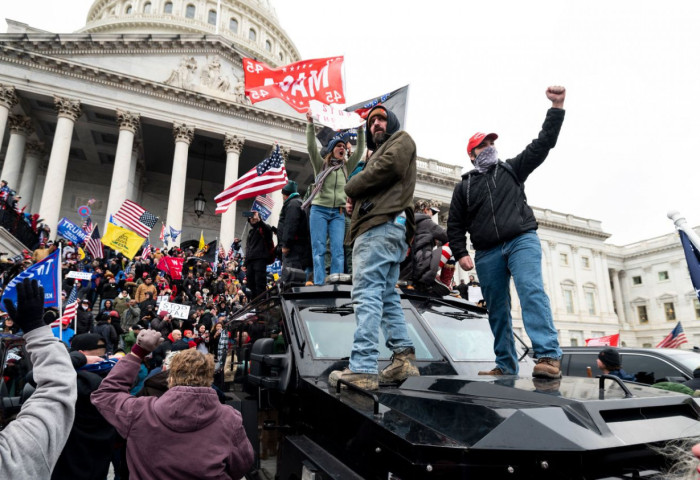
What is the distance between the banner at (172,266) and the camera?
17.0 m

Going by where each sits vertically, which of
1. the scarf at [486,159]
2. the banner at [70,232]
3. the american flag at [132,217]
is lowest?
the scarf at [486,159]

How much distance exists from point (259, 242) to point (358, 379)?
15.8 ft

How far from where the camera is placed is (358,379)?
106 inches

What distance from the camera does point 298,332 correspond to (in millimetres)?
3309

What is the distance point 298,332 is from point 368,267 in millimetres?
762

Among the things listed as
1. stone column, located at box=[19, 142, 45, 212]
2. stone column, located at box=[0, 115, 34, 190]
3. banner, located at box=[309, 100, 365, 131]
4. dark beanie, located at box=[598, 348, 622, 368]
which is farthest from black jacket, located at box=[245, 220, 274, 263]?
stone column, located at box=[19, 142, 45, 212]

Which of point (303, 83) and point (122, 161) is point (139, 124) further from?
point (303, 83)

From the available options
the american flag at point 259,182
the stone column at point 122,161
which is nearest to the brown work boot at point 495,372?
the american flag at point 259,182

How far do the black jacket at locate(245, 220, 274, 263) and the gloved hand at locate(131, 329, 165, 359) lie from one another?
3982mm

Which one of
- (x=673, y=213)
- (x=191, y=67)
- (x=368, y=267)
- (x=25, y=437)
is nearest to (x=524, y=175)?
(x=368, y=267)

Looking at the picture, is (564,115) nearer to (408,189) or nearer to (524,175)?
(524,175)

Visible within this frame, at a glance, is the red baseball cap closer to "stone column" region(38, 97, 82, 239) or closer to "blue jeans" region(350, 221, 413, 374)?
"blue jeans" region(350, 221, 413, 374)

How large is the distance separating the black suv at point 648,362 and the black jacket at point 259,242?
5723 mm

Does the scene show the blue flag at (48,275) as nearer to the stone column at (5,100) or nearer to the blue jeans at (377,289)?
the blue jeans at (377,289)
